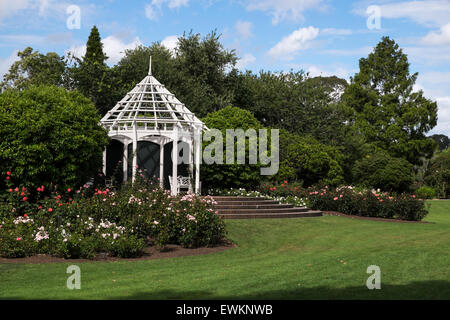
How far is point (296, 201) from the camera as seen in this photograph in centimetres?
2050

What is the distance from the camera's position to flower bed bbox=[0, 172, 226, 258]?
32.2 feet

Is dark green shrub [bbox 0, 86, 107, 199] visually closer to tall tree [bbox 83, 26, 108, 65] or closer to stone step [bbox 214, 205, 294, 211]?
stone step [bbox 214, 205, 294, 211]

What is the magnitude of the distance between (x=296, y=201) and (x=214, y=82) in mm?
15601

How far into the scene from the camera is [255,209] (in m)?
18.2

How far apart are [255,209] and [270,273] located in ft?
33.7

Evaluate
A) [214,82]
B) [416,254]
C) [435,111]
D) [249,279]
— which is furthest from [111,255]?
[435,111]

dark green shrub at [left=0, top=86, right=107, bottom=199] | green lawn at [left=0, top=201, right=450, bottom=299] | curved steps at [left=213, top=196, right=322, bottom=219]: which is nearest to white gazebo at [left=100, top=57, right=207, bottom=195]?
curved steps at [left=213, top=196, right=322, bottom=219]

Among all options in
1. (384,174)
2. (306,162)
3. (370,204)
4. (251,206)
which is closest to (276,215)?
(251,206)

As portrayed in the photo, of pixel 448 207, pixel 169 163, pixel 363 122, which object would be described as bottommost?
pixel 448 207

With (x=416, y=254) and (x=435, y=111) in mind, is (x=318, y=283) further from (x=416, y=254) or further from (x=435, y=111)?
(x=435, y=111)

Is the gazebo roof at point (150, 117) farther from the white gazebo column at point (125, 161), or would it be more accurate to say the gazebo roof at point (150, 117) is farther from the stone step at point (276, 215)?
the stone step at point (276, 215)

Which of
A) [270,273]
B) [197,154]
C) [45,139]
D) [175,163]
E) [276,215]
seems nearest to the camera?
[270,273]

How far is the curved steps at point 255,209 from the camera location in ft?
57.0

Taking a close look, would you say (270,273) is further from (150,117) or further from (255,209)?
(150,117)
